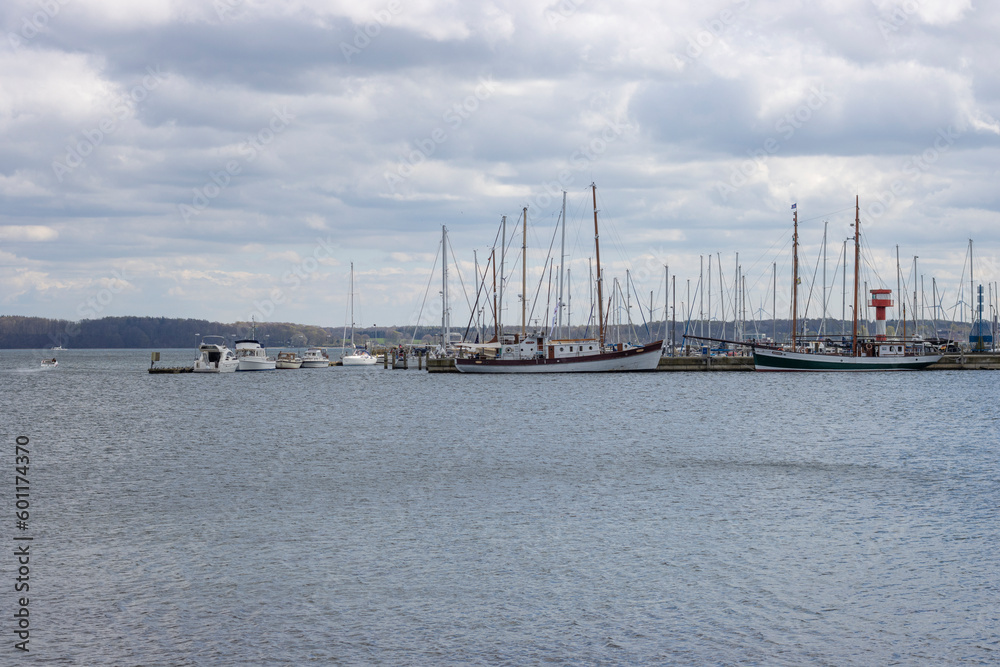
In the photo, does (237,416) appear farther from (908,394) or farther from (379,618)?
(908,394)

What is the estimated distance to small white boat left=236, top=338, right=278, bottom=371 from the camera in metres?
142

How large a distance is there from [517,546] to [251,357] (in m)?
125

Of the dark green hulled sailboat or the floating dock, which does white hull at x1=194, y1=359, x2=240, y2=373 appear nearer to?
the floating dock

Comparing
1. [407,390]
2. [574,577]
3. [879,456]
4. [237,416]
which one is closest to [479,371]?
[407,390]

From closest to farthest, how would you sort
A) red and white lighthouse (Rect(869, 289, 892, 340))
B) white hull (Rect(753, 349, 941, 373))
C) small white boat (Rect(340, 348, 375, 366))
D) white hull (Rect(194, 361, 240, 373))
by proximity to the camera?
white hull (Rect(753, 349, 941, 373)) → red and white lighthouse (Rect(869, 289, 892, 340)) → white hull (Rect(194, 361, 240, 373)) → small white boat (Rect(340, 348, 375, 366))

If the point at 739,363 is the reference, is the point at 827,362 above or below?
above

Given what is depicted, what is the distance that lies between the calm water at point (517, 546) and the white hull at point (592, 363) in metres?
52.7

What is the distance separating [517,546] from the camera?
23.8 m

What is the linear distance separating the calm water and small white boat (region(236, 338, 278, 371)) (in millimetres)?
87461

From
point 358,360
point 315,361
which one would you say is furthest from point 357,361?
point 315,361

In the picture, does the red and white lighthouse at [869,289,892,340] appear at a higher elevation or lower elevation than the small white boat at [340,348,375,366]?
higher

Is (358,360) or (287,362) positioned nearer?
(287,362)

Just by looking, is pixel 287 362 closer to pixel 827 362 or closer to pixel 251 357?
pixel 251 357

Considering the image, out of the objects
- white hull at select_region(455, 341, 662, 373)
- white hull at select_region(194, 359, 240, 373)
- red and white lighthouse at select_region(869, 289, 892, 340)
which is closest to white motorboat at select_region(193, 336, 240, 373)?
white hull at select_region(194, 359, 240, 373)
